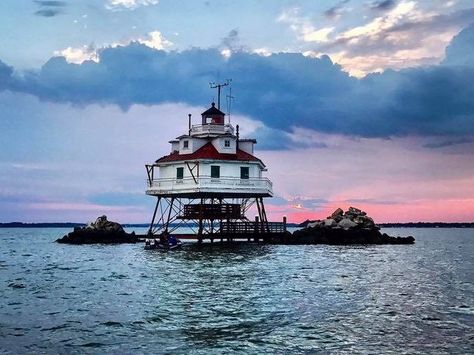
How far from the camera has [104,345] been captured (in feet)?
50.7

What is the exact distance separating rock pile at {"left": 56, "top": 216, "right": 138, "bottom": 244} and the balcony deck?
17.4 metres

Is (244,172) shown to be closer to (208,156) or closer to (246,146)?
(208,156)

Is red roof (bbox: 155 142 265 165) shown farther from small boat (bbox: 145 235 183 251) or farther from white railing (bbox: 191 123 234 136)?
small boat (bbox: 145 235 183 251)

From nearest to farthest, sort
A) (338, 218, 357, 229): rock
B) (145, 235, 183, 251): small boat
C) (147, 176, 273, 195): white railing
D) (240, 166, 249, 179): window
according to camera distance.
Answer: (145, 235, 183, 251): small boat, (147, 176, 273, 195): white railing, (240, 166, 249, 179): window, (338, 218, 357, 229): rock

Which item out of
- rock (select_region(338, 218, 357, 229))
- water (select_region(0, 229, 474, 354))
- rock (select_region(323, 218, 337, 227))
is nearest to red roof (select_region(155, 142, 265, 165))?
rock (select_region(323, 218, 337, 227))

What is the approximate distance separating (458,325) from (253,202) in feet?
145

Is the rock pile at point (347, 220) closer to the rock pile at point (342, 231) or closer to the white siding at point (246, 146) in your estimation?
the rock pile at point (342, 231)

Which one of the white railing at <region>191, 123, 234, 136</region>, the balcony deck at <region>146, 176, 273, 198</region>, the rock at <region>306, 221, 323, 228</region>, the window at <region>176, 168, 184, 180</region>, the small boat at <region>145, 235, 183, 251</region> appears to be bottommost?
the small boat at <region>145, 235, 183, 251</region>

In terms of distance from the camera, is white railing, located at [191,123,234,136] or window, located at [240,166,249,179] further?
white railing, located at [191,123,234,136]

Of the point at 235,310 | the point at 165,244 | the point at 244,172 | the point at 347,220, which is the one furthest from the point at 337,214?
the point at 235,310

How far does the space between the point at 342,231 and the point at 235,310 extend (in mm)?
52160

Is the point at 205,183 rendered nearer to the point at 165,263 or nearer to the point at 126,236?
the point at 165,263

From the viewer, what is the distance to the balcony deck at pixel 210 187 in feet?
175

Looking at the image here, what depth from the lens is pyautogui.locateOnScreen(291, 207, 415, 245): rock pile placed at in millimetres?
69500
